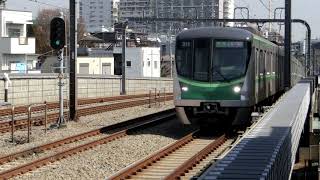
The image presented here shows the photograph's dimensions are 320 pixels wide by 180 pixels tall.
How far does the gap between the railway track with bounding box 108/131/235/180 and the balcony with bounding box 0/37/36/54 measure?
45255 mm

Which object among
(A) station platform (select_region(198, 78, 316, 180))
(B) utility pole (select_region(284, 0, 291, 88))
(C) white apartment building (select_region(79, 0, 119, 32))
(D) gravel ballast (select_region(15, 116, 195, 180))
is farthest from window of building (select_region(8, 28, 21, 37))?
(A) station platform (select_region(198, 78, 316, 180))

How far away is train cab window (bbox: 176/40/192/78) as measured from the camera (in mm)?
17250

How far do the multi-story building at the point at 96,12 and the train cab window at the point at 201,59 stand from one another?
60.8 m

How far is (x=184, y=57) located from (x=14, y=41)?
44771mm

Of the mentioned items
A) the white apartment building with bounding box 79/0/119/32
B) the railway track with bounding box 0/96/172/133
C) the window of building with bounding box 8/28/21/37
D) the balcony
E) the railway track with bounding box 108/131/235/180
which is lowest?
the railway track with bounding box 108/131/235/180

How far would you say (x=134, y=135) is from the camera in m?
17.5

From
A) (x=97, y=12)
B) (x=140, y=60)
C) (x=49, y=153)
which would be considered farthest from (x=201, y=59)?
(x=97, y=12)

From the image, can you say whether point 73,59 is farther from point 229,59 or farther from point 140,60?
point 140,60

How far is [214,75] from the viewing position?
55.9 feet

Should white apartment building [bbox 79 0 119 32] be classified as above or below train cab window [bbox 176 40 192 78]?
above

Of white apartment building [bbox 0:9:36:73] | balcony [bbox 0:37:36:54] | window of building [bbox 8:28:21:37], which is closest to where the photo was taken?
balcony [bbox 0:37:36:54]

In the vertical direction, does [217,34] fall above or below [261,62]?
above

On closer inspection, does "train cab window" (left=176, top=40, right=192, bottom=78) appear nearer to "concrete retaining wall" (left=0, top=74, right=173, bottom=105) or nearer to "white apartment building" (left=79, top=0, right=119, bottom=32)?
"concrete retaining wall" (left=0, top=74, right=173, bottom=105)

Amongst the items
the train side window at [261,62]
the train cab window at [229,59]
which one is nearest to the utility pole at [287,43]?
the train side window at [261,62]
